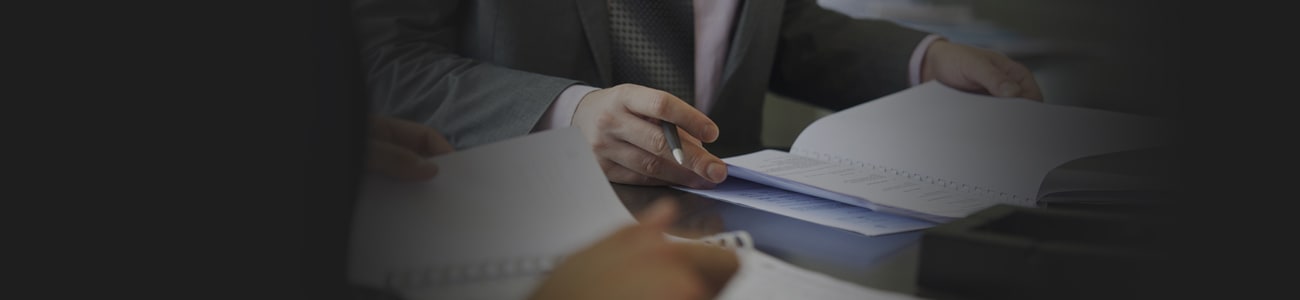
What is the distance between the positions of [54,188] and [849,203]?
13.2 inches

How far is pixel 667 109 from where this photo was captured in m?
0.39

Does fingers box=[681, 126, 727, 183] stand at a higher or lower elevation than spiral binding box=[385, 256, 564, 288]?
lower

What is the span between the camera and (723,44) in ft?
1.52

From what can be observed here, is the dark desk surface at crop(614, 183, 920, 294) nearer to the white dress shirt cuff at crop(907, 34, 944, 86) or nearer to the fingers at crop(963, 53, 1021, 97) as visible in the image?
the fingers at crop(963, 53, 1021, 97)

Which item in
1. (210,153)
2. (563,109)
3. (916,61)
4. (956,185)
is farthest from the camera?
(916,61)

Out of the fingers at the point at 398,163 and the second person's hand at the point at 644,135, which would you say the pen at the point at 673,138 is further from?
the fingers at the point at 398,163

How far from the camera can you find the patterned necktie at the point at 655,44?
0.37 metres

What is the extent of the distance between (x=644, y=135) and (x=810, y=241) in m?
0.09

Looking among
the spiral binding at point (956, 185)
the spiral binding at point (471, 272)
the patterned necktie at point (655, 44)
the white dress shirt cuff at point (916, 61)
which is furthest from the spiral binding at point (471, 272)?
the white dress shirt cuff at point (916, 61)

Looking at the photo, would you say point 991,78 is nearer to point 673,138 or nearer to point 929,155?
point 929,155

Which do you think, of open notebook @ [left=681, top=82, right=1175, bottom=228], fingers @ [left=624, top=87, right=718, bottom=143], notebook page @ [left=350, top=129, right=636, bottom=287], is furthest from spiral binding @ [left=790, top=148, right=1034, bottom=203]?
notebook page @ [left=350, top=129, right=636, bottom=287]

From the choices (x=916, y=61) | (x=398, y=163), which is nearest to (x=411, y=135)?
(x=398, y=163)

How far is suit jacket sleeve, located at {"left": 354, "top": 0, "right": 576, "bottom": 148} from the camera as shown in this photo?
240 mm

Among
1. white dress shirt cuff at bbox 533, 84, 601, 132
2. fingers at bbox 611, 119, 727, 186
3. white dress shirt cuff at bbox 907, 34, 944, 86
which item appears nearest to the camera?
white dress shirt cuff at bbox 533, 84, 601, 132
